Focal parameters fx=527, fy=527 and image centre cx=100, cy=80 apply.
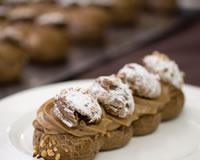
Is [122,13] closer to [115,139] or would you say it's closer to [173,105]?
[173,105]

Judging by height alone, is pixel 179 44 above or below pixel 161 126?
below

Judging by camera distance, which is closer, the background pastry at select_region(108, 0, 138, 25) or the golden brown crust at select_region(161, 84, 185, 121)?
the golden brown crust at select_region(161, 84, 185, 121)

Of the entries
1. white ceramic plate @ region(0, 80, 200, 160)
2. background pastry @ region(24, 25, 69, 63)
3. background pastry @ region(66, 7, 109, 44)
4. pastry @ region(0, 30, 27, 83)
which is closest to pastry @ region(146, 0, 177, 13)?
background pastry @ region(66, 7, 109, 44)

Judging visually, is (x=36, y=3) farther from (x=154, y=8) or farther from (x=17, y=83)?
(x=17, y=83)

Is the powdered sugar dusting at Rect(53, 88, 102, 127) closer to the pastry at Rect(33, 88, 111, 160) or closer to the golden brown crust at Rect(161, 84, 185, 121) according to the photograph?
the pastry at Rect(33, 88, 111, 160)

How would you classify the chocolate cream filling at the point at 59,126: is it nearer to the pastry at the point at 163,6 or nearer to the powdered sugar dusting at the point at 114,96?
the powdered sugar dusting at the point at 114,96

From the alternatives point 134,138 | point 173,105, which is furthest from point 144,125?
point 173,105

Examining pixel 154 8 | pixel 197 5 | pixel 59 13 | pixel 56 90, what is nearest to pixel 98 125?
pixel 56 90
